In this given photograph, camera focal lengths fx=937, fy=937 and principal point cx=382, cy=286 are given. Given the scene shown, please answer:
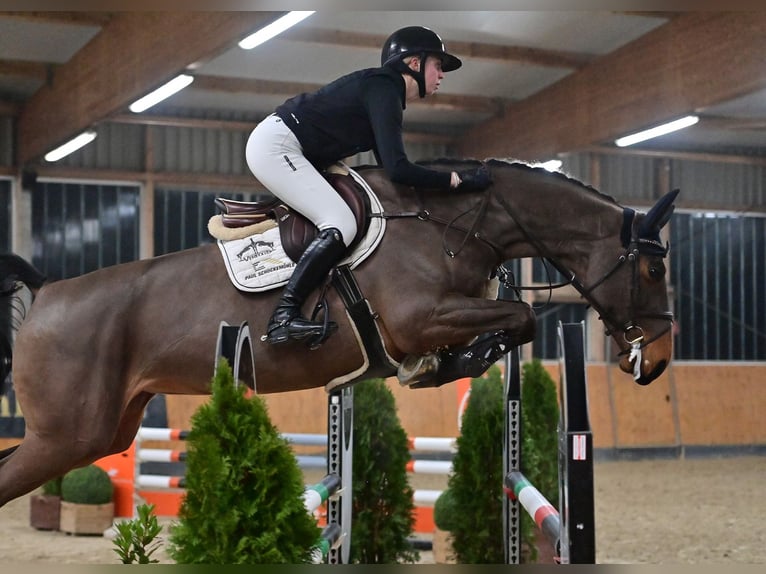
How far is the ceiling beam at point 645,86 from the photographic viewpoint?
20.3ft

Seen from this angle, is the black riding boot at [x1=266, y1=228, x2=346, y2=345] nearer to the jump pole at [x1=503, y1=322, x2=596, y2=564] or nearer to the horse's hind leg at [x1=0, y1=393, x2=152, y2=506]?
the horse's hind leg at [x1=0, y1=393, x2=152, y2=506]

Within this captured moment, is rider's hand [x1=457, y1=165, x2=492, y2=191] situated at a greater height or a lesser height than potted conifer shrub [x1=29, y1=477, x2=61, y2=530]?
greater

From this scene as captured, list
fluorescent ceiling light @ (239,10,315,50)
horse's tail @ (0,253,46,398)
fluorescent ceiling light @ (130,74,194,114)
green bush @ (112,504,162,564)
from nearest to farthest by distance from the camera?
green bush @ (112,504,162,564), horse's tail @ (0,253,46,398), fluorescent ceiling light @ (239,10,315,50), fluorescent ceiling light @ (130,74,194,114)

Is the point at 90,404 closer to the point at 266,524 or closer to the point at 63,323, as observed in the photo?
the point at 63,323

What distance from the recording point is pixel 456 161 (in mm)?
3180

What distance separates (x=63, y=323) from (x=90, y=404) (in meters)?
0.28

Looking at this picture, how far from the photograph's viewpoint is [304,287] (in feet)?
9.39

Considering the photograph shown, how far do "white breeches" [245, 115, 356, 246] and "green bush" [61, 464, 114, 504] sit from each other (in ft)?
14.1

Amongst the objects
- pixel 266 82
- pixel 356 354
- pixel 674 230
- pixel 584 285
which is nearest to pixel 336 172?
pixel 356 354

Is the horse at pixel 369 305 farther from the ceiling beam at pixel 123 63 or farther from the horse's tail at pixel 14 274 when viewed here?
the ceiling beam at pixel 123 63

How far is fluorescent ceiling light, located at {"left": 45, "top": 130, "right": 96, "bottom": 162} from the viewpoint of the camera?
885 cm

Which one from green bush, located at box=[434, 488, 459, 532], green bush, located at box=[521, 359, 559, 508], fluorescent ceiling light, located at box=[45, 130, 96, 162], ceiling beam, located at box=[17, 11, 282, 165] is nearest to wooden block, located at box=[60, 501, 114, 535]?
green bush, located at box=[434, 488, 459, 532]

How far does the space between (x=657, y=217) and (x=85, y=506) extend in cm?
496

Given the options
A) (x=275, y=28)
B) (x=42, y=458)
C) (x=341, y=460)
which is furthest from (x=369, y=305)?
(x=275, y=28)
